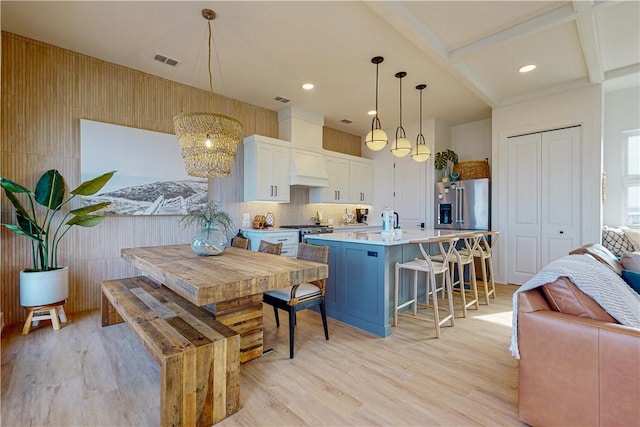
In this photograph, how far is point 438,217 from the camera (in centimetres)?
568

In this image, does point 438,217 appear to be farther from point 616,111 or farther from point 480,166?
point 616,111

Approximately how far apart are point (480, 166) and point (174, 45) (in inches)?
197

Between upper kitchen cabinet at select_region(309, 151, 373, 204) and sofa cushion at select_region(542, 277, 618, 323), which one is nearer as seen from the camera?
sofa cushion at select_region(542, 277, 618, 323)

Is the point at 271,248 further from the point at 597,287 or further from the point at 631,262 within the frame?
the point at 631,262

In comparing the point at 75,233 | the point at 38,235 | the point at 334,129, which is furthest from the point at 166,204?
the point at 334,129

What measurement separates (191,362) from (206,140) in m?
1.65

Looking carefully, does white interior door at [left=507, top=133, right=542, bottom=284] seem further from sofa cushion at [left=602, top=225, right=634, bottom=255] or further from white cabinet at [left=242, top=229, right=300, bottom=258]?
white cabinet at [left=242, top=229, right=300, bottom=258]

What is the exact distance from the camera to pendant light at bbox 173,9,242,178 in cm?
239

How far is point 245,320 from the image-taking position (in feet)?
7.47

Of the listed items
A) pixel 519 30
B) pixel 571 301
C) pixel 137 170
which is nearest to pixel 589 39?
pixel 519 30

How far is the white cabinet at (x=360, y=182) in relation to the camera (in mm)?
6293

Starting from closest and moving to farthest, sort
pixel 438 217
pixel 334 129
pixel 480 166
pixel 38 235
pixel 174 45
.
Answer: pixel 38 235 → pixel 174 45 → pixel 480 166 → pixel 438 217 → pixel 334 129

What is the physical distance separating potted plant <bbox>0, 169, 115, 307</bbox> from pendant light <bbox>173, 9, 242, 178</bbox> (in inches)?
52.5

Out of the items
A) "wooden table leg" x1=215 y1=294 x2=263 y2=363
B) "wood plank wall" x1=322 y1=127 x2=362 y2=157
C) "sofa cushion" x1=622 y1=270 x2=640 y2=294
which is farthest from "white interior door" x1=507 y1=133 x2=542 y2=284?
"wooden table leg" x1=215 y1=294 x2=263 y2=363
